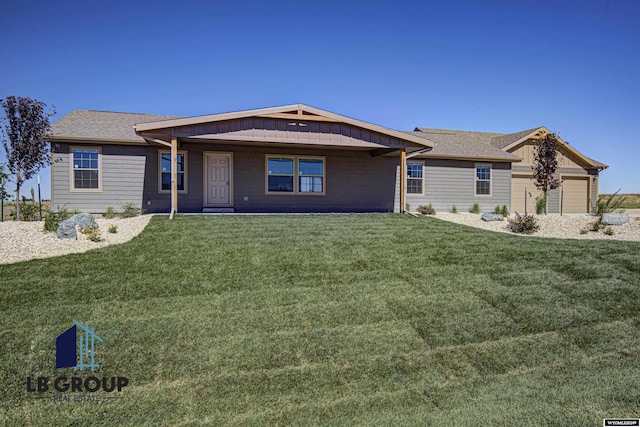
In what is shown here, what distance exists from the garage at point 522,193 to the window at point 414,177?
18.9 feet

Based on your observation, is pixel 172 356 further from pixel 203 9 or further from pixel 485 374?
pixel 203 9

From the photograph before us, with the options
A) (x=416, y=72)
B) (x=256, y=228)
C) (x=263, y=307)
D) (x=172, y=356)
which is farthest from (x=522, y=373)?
(x=416, y=72)

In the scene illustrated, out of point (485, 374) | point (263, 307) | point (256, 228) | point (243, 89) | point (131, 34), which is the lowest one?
point (485, 374)

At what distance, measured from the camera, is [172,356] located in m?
4.18

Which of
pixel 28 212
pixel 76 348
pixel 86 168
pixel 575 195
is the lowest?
pixel 76 348

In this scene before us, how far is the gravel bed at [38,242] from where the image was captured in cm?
742

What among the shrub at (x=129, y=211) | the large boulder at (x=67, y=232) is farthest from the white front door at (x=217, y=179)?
the large boulder at (x=67, y=232)

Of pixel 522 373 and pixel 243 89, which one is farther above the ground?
pixel 243 89

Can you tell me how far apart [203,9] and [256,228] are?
671cm

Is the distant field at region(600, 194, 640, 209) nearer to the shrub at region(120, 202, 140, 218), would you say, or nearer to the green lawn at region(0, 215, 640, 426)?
the green lawn at region(0, 215, 640, 426)

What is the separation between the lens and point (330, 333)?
477cm

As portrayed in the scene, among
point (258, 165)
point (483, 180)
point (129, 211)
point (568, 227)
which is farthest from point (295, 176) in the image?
point (568, 227)

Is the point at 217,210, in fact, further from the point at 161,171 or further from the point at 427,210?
the point at 427,210

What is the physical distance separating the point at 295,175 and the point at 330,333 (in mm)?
10789
